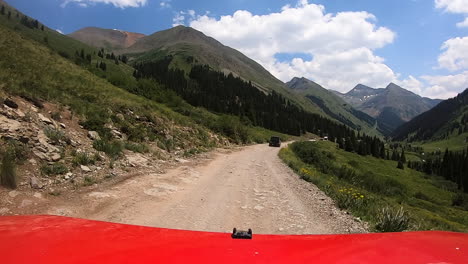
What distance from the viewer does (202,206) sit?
1023 centimetres

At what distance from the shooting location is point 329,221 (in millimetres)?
9680

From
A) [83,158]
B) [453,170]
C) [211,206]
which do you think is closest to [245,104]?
[453,170]

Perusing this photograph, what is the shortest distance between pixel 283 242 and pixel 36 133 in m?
12.2

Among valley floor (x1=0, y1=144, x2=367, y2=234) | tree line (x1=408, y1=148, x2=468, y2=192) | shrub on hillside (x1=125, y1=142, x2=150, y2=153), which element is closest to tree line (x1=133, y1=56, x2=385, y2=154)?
tree line (x1=408, y1=148, x2=468, y2=192)

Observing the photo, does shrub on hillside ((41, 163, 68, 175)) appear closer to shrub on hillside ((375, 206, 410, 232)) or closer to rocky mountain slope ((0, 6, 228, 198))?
rocky mountain slope ((0, 6, 228, 198))

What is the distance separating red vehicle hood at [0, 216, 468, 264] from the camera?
4031mm

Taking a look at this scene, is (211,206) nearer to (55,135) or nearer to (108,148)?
(108,148)

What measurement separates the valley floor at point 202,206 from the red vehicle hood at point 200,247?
306 cm

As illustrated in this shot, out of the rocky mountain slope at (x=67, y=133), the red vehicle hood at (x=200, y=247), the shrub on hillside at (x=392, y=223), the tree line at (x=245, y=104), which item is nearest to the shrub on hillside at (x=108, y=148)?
the rocky mountain slope at (x=67, y=133)

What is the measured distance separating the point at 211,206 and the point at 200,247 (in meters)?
5.96

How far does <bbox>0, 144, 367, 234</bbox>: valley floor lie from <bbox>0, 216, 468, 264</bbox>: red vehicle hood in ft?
10.0

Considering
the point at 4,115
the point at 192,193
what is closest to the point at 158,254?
the point at 192,193

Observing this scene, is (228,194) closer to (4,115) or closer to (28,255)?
(28,255)

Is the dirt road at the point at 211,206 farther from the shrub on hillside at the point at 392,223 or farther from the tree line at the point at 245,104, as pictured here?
the tree line at the point at 245,104
